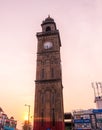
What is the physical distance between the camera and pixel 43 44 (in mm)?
44688

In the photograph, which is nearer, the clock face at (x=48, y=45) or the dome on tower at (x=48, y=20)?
the clock face at (x=48, y=45)

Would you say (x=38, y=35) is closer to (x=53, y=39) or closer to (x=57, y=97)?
(x=53, y=39)

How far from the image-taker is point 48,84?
3850cm

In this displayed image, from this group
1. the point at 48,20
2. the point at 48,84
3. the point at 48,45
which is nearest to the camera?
the point at 48,84

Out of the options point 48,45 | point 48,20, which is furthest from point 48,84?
point 48,20

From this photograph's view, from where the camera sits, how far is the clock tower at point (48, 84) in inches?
1363

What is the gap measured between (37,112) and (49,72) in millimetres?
10087

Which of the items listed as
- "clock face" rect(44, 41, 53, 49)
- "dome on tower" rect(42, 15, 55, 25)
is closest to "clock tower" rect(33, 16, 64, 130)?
"clock face" rect(44, 41, 53, 49)

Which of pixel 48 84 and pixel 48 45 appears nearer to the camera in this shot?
pixel 48 84

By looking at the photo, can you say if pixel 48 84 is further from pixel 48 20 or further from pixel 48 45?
pixel 48 20

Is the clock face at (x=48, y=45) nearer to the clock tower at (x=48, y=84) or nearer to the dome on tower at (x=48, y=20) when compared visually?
the clock tower at (x=48, y=84)

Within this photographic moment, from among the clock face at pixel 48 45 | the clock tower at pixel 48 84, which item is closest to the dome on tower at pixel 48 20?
the clock tower at pixel 48 84

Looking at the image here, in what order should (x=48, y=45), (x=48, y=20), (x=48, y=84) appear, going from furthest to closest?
(x=48, y=20) → (x=48, y=45) → (x=48, y=84)

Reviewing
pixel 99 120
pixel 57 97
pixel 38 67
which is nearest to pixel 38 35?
pixel 38 67
